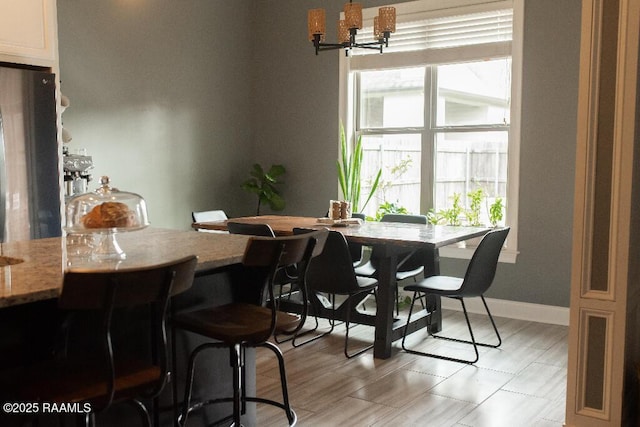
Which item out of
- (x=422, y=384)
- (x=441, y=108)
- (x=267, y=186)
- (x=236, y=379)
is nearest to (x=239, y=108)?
(x=267, y=186)

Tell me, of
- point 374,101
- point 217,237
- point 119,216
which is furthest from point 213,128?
point 119,216

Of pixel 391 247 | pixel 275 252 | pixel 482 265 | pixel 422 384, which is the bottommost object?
pixel 422 384

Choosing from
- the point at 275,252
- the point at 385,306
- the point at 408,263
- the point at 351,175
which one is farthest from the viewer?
the point at 351,175

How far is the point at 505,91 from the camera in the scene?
5027 millimetres

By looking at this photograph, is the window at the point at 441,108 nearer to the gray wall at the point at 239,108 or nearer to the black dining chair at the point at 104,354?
the gray wall at the point at 239,108

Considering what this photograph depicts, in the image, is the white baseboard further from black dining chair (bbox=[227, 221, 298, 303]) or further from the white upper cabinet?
the white upper cabinet

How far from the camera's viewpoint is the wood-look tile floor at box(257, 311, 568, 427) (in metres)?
2.99

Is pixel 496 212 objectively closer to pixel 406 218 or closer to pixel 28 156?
pixel 406 218

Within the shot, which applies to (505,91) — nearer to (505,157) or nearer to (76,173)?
(505,157)

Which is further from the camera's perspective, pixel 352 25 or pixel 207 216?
pixel 207 216

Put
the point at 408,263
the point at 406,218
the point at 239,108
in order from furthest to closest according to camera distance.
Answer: the point at 239,108 < the point at 406,218 < the point at 408,263

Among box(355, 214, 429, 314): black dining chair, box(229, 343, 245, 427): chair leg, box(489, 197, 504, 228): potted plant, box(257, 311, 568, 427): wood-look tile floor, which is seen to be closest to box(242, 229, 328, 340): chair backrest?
box(229, 343, 245, 427): chair leg

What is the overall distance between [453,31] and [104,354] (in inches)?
170

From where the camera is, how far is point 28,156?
371cm
